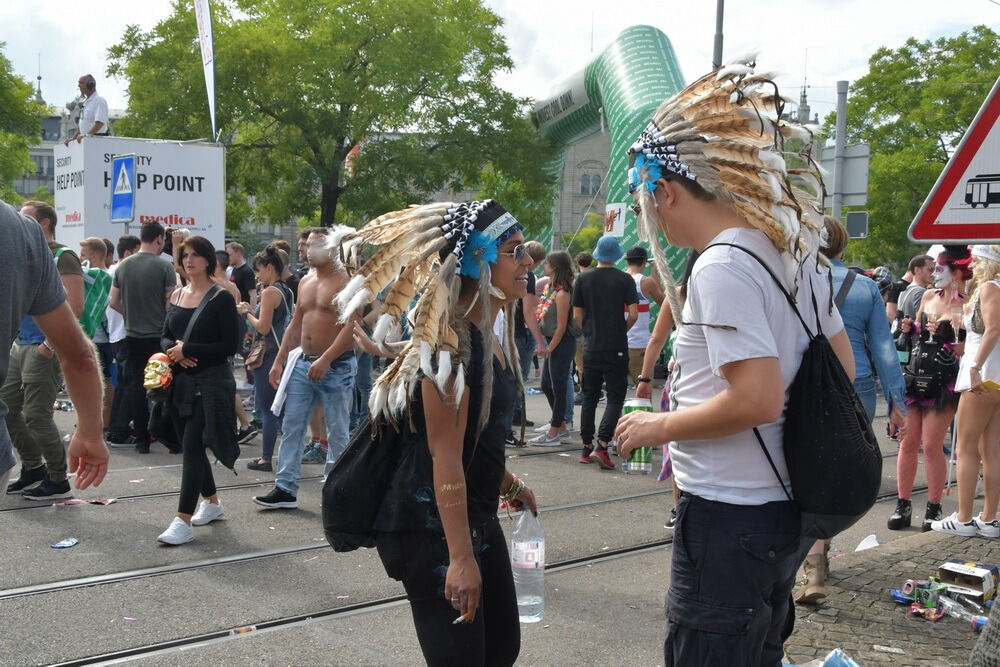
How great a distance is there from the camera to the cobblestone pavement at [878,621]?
419 cm

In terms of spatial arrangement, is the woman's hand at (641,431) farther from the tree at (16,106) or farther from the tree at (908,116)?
the tree at (908,116)

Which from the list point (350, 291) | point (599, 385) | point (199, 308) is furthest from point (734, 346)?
point (599, 385)

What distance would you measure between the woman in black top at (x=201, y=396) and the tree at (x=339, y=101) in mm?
21068

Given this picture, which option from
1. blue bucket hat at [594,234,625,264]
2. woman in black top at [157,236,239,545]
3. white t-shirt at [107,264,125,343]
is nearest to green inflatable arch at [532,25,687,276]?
blue bucket hat at [594,234,625,264]

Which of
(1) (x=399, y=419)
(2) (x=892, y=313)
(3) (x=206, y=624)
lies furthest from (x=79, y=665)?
(2) (x=892, y=313)

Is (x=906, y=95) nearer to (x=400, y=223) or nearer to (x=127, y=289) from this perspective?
(x=127, y=289)

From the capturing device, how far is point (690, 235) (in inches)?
100

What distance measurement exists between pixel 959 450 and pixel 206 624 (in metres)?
4.77

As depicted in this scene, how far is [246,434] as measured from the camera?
31.6 ft

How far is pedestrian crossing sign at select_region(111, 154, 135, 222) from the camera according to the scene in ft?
40.9

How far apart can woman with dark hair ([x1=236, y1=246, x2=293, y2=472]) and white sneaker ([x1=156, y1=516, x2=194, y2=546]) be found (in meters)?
2.21

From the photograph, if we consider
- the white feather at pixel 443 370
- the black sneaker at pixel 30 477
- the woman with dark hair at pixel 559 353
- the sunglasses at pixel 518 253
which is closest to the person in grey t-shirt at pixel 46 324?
the white feather at pixel 443 370

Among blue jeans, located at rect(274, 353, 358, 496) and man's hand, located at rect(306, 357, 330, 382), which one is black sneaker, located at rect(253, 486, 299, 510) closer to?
blue jeans, located at rect(274, 353, 358, 496)

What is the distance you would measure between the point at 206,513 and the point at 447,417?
4123 millimetres
